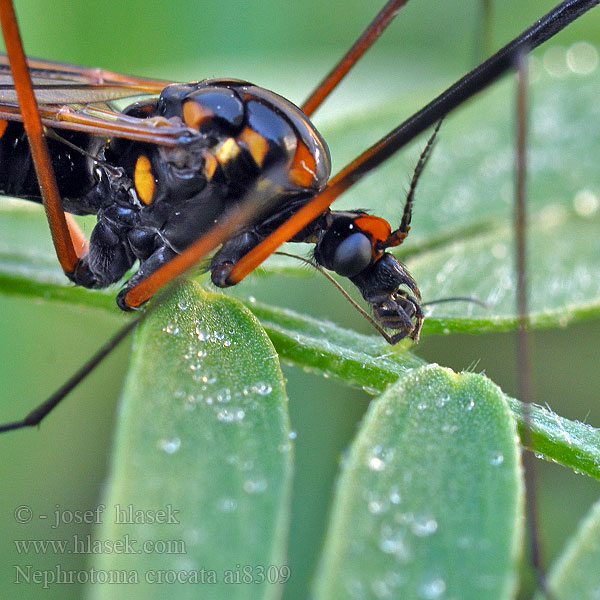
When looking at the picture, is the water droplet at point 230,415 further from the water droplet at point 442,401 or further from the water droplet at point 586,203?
the water droplet at point 586,203

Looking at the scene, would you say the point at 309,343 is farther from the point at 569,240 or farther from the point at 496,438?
the point at 569,240

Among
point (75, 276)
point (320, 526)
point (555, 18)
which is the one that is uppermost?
point (555, 18)

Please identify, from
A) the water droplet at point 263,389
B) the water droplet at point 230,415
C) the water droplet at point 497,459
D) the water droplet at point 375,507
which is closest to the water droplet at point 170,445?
the water droplet at point 230,415

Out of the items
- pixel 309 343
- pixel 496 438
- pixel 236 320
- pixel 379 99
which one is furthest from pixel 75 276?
pixel 379 99

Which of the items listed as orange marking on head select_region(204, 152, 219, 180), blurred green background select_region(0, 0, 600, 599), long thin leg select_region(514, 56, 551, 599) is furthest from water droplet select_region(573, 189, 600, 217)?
orange marking on head select_region(204, 152, 219, 180)

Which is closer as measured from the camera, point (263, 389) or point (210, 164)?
point (263, 389)

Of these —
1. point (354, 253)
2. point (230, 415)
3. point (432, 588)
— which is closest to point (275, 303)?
point (354, 253)

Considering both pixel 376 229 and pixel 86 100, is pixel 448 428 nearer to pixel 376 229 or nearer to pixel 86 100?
pixel 376 229
